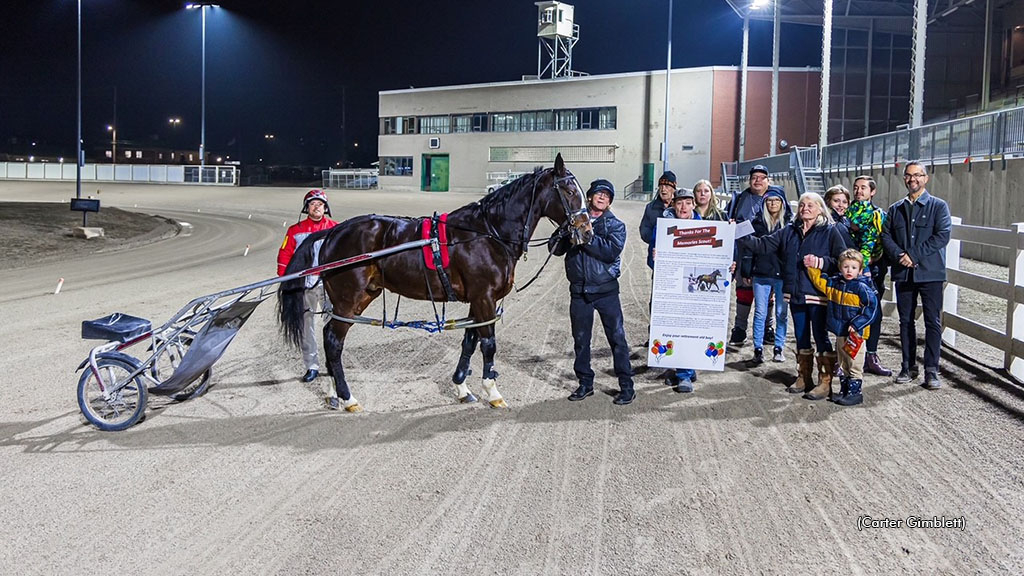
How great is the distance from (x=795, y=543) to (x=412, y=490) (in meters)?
2.28

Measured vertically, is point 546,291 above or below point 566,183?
below

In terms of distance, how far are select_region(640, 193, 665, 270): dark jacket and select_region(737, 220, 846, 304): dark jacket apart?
49.1 inches

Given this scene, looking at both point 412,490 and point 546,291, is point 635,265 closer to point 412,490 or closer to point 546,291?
point 546,291

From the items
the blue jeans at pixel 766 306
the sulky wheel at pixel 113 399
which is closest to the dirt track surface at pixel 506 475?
the sulky wheel at pixel 113 399

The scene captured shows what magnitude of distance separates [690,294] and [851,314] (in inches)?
55.9

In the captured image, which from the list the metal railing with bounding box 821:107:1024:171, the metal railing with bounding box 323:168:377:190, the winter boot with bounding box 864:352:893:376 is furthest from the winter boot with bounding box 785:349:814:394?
the metal railing with bounding box 323:168:377:190

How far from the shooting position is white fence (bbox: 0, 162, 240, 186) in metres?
64.9

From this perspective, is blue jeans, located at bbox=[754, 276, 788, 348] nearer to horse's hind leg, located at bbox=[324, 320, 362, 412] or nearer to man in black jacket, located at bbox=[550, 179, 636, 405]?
man in black jacket, located at bbox=[550, 179, 636, 405]

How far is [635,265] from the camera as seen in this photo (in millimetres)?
19031

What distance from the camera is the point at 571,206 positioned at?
7.25m

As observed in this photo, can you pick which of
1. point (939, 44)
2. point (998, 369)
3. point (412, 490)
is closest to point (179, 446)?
point (412, 490)

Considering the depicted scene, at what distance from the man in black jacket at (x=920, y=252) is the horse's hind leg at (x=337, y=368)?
203 inches

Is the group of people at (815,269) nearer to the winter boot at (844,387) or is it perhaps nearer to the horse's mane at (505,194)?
the winter boot at (844,387)

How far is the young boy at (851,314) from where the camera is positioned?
7.56 metres
